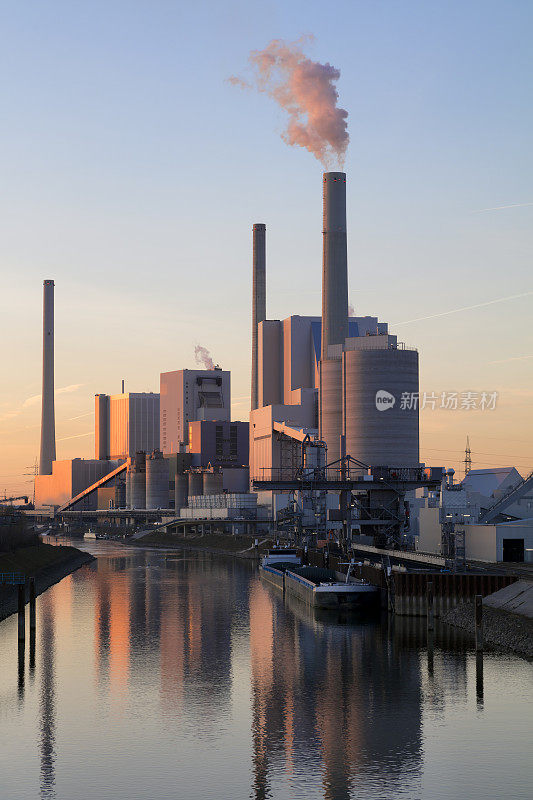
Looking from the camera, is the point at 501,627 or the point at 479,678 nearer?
the point at 479,678

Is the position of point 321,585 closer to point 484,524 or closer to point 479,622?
point 484,524

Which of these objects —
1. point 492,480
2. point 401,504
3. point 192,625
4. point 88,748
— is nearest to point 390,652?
point 192,625

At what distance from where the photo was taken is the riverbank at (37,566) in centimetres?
8599

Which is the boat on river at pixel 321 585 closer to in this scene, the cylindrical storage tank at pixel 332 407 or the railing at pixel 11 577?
the railing at pixel 11 577

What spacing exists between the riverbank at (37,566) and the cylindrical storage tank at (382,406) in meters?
55.0

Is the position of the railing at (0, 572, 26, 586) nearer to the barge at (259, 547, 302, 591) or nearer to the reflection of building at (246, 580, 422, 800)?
the reflection of building at (246, 580, 422, 800)

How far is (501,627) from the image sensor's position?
61.4m

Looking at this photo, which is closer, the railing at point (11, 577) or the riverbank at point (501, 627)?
the riverbank at point (501, 627)

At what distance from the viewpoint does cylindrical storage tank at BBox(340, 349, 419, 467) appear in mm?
180500

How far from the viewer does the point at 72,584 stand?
123312 millimetres

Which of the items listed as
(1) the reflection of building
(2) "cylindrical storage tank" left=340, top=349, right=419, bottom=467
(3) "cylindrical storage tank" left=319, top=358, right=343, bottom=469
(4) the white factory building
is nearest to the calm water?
(1) the reflection of building

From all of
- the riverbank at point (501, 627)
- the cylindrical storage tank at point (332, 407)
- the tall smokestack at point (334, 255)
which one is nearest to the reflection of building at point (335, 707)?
the riverbank at point (501, 627)

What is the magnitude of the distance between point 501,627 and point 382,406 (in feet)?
395

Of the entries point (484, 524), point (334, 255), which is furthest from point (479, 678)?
point (334, 255)
